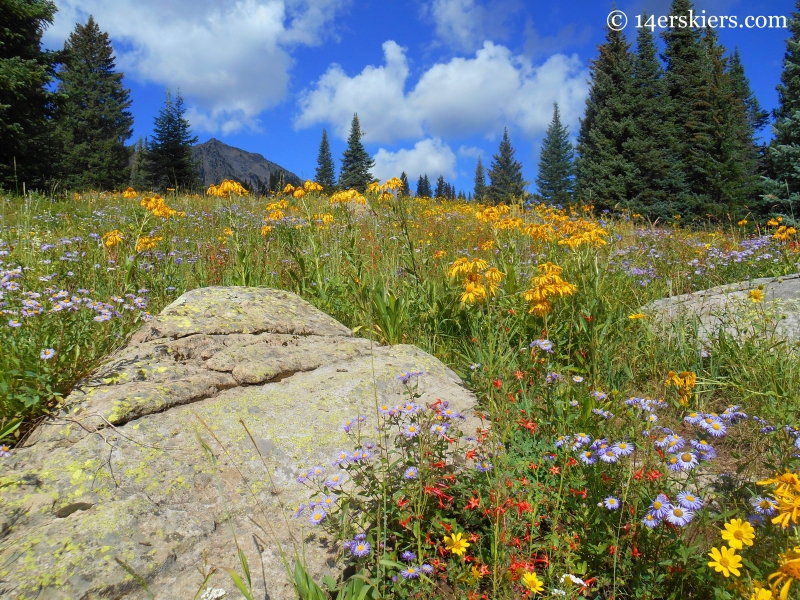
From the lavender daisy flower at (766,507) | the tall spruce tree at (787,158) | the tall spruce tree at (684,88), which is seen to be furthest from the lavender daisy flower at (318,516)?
the tall spruce tree at (684,88)

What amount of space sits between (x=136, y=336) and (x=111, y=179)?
37.8 meters

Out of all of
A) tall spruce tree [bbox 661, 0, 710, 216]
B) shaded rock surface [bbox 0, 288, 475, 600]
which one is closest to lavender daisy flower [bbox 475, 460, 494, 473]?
shaded rock surface [bbox 0, 288, 475, 600]

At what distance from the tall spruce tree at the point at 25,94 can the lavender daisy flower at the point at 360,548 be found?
43.7ft

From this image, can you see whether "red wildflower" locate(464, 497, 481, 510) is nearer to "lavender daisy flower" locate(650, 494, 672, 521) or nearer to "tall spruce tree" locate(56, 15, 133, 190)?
"lavender daisy flower" locate(650, 494, 672, 521)

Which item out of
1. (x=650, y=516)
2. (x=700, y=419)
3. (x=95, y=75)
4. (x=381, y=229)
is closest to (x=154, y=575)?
(x=650, y=516)

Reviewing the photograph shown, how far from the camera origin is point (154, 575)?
1.35m

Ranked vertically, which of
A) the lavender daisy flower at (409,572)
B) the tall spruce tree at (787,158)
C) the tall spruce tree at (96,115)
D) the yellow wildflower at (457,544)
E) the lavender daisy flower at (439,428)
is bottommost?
the lavender daisy flower at (409,572)

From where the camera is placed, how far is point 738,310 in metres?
3.31

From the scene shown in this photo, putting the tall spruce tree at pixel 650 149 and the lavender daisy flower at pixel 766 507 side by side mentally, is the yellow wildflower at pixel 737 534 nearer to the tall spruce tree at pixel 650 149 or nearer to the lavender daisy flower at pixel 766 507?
the lavender daisy flower at pixel 766 507

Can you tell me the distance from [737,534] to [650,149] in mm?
25286

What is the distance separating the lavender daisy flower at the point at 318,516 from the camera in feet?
4.80

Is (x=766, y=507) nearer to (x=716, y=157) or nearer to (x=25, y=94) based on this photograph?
(x=25, y=94)

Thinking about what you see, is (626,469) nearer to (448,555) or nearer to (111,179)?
(448,555)

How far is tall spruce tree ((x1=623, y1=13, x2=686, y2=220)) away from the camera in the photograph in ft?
71.4
